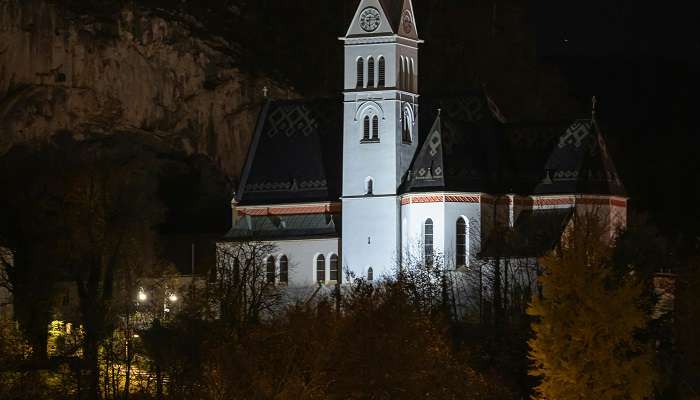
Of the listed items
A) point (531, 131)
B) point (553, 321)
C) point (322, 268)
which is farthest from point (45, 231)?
point (553, 321)

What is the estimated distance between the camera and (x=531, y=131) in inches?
4973

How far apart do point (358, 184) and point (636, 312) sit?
31376mm

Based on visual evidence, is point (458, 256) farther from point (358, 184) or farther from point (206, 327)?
point (206, 327)

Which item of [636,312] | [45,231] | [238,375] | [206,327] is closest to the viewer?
[238,375]

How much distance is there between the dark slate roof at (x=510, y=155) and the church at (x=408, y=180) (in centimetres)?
7

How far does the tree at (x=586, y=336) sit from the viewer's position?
9475 centimetres

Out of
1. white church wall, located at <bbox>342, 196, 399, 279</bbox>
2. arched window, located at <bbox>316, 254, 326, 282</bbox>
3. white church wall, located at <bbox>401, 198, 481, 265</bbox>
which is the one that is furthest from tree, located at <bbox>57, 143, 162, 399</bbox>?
white church wall, located at <bbox>401, 198, 481, 265</bbox>

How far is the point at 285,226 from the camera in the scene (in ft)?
423

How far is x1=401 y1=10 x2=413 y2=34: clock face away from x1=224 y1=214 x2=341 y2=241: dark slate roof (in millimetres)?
9812

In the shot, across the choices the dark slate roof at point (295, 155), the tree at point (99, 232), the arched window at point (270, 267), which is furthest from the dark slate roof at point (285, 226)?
the tree at point (99, 232)

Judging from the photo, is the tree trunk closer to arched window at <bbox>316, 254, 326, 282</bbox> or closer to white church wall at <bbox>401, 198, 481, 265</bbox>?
white church wall at <bbox>401, 198, 481, 265</bbox>

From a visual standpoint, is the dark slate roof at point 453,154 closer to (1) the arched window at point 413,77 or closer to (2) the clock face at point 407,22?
(1) the arched window at point 413,77

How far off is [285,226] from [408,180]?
8443 millimetres

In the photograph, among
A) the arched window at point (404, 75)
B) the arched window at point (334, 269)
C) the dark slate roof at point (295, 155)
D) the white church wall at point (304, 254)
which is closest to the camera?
the arched window at point (404, 75)
